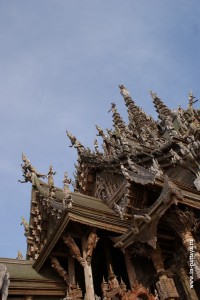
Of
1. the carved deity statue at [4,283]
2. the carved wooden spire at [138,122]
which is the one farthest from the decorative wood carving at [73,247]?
the carved wooden spire at [138,122]

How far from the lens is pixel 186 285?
8617 millimetres

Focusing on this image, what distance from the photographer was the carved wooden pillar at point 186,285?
27.4ft

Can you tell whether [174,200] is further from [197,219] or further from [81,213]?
[81,213]

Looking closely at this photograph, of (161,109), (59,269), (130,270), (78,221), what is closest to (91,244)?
(78,221)

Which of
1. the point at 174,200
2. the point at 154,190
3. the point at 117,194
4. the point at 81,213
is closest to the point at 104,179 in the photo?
the point at 117,194

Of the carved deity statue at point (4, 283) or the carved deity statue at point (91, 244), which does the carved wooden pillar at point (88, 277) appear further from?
the carved deity statue at point (4, 283)

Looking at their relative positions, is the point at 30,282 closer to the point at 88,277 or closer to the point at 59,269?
the point at 59,269

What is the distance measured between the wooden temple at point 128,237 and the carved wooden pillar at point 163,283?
2 centimetres

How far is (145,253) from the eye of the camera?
900cm

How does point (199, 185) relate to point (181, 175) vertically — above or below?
below

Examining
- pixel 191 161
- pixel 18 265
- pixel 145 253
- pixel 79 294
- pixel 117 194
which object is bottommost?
pixel 79 294

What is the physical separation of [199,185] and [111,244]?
3.13 meters

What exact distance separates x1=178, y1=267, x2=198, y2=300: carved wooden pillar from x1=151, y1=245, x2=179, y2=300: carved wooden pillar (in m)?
0.52

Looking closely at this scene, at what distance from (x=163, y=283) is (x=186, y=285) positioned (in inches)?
31.7
